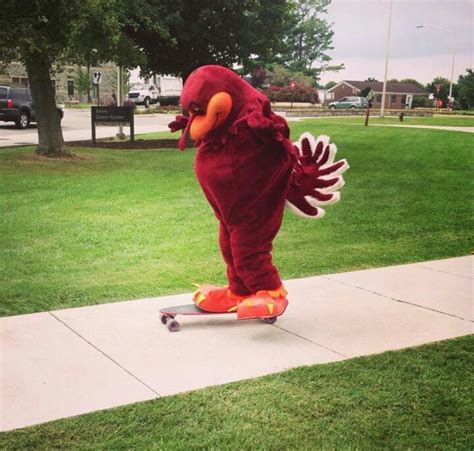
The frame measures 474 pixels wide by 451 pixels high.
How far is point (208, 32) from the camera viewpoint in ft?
55.1

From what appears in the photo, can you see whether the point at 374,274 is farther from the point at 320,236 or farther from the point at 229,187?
the point at 229,187

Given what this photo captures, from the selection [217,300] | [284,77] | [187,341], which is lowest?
[187,341]

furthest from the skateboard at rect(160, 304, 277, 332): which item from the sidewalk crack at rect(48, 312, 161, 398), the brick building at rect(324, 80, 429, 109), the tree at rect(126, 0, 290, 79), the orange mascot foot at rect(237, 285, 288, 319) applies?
the brick building at rect(324, 80, 429, 109)

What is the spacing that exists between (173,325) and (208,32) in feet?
45.2

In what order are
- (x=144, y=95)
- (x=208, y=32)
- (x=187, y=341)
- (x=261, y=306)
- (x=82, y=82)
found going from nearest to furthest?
(x=187, y=341), (x=261, y=306), (x=208, y=32), (x=144, y=95), (x=82, y=82)

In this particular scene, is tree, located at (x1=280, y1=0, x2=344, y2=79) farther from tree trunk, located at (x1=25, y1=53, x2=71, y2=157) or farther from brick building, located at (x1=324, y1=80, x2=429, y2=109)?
brick building, located at (x1=324, y1=80, x2=429, y2=109)

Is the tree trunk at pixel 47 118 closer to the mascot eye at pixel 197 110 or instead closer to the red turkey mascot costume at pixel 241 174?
the red turkey mascot costume at pixel 241 174

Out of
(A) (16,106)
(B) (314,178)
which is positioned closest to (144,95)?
(A) (16,106)

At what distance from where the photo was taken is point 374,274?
568cm

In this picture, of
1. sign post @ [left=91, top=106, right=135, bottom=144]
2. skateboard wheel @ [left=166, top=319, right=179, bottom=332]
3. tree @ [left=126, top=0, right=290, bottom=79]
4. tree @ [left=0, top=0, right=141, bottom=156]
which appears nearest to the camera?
skateboard wheel @ [left=166, top=319, right=179, bottom=332]

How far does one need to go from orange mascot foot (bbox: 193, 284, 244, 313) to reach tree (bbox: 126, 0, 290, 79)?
12.2 meters

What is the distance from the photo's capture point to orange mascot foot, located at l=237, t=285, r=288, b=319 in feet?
13.4

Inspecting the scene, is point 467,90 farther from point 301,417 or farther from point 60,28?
point 301,417

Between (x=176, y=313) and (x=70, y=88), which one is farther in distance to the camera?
(x=70, y=88)
